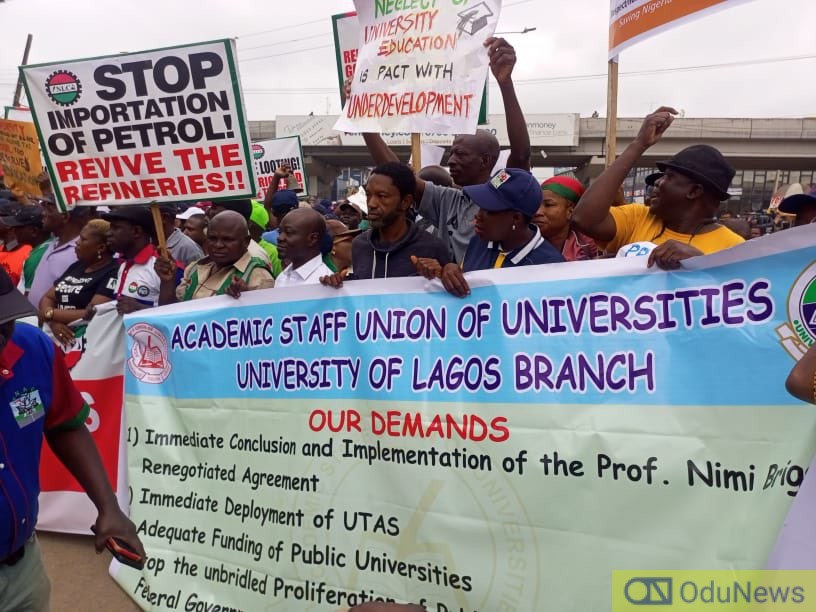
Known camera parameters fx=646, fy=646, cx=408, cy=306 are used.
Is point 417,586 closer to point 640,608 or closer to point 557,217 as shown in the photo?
point 640,608

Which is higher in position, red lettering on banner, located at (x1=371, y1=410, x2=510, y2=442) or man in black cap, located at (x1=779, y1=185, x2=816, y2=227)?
man in black cap, located at (x1=779, y1=185, x2=816, y2=227)

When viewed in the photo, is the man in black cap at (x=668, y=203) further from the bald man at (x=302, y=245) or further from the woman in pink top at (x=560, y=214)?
the bald man at (x=302, y=245)

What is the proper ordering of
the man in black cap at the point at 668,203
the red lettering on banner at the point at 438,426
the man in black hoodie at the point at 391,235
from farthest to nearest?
the man in black hoodie at the point at 391,235
the man in black cap at the point at 668,203
the red lettering on banner at the point at 438,426

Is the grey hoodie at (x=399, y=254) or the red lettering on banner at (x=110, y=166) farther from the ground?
the red lettering on banner at (x=110, y=166)

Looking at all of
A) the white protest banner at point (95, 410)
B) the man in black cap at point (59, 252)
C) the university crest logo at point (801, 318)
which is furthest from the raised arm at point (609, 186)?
the man in black cap at point (59, 252)

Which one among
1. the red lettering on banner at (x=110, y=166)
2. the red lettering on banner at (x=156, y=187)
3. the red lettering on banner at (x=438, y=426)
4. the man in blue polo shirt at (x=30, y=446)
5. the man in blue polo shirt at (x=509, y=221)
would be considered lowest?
the red lettering on banner at (x=438, y=426)

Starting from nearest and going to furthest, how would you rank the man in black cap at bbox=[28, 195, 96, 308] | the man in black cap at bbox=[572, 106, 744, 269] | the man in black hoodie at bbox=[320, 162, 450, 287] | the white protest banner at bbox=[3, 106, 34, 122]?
1. the man in black cap at bbox=[572, 106, 744, 269]
2. the man in black hoodie at bbox=[320, 162, 450, 287]
3. the man in black cap at bbox=[28, 195, 96, 308]
4. the white protest banner at bbox=[3, 106, 34, 122]

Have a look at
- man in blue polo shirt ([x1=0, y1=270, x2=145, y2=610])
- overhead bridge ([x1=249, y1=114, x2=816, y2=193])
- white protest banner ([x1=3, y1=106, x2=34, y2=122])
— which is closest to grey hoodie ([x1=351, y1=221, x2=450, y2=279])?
man in blue polo shirt ([x1=0, y1=270, x2=145, y2=610])

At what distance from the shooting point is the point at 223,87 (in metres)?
3.79

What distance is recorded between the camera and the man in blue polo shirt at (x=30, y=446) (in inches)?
75.4

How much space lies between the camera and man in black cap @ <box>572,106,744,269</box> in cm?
293

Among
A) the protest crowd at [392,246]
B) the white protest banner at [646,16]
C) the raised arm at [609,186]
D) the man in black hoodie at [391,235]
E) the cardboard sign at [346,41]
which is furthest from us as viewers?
the cardboard sign at [346,41]

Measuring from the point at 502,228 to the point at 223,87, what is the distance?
192 cm

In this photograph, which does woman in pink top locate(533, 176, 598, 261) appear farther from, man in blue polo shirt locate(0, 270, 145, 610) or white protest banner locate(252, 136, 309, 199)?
white protest banner locate(252, 136, 309, 199)
